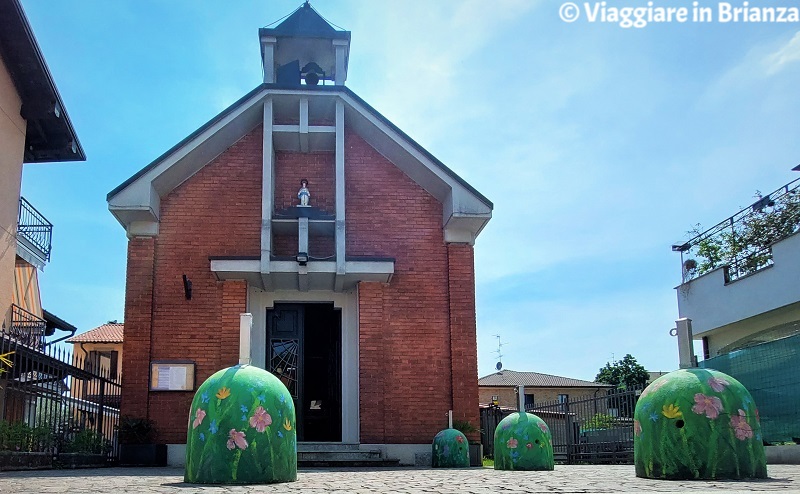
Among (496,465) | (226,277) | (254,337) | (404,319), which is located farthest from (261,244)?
(496,465)

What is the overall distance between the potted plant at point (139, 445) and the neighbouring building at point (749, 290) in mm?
9258

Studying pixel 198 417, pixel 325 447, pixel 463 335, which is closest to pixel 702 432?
pixel 198 417

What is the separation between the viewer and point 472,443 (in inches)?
515

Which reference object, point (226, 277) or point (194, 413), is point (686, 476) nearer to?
point (194, 413)

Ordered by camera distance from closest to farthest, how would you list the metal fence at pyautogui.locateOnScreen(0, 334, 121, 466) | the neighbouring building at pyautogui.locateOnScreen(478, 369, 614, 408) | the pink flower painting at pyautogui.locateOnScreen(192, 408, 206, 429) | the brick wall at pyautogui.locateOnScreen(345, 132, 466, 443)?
1. the pink flower painting at pyautogui.locateOnScreen(192, 408, 206, 429)
2. the metal fence at pyautogui.locateOnScreen(0, 334, 121, 466)
3. the brick wall at pyautogui.locateOnScreen(345, 132, 466, 443)
4. the neighbouring building at pyautogui.locateOnScreen(478, 369, 614, 408)

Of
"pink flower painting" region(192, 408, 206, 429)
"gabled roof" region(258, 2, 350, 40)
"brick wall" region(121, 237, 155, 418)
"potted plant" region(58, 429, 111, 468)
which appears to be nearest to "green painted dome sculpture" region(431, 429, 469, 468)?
"brick wall" region(121, 237, 155, 418)

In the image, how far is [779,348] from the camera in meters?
12.1

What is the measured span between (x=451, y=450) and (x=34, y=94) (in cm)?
1316

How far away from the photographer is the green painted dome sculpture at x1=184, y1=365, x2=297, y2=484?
6.12 m

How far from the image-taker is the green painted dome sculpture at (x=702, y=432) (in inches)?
234

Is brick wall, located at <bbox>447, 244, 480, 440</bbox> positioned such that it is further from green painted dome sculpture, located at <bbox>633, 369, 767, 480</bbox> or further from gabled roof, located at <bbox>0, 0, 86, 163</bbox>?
gabled roof, located at <bbox>0, 0, 86, 163</bbox>

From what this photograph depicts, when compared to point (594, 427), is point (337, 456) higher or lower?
lower

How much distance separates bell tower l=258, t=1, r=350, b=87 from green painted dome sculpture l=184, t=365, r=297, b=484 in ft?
29.6

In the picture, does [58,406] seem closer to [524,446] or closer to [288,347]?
[288,347]
